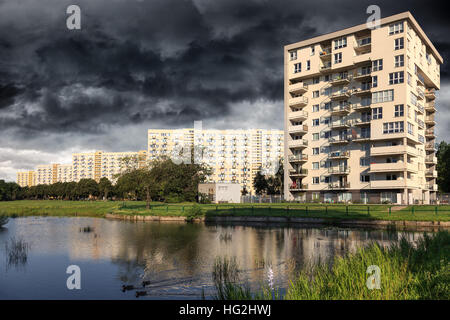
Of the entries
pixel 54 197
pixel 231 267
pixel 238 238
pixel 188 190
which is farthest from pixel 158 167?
pixel 54 197

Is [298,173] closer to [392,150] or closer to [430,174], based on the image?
[392,150]

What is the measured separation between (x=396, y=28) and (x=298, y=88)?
22637 mm

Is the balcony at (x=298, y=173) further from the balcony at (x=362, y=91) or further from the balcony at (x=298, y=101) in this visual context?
the balcony at (x=362, y=91)

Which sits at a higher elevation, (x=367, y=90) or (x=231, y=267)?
(x=367, y=90)

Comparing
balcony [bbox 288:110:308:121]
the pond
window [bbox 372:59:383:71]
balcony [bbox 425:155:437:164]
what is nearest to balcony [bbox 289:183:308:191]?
balcony [bbox 288:110:308:121]

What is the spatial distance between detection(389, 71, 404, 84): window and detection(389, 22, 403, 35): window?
7.81 metres

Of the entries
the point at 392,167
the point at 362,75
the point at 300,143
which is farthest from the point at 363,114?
the point at 300,143

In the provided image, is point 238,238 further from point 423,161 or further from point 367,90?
point 423,161

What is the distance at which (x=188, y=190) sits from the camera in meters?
94.6

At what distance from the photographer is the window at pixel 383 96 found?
70750 millimetres

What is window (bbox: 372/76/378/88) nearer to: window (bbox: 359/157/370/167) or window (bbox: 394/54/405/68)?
window (bbox: 394/54/405/68)
